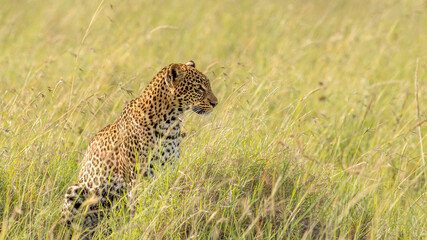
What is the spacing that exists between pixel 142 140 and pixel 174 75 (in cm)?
61

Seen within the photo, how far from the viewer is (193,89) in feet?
17.8

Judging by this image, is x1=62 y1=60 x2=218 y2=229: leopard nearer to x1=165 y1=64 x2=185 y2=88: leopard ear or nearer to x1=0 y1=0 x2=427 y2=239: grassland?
x1=165 y1=64 x2=185 y2=88: leopard ear

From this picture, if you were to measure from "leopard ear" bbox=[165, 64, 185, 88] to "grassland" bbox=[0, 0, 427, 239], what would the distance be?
1.47 feet

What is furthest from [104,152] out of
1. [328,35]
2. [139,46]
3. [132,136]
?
[328,35]

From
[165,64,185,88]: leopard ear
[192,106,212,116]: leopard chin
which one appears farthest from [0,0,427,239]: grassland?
[165,64,185,88]: leopard ear

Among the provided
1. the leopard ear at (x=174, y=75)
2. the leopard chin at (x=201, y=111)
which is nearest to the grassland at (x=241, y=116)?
the leopard chin at (x=201, y=111)

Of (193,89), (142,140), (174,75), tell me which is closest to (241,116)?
(193,89)

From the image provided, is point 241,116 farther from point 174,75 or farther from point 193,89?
point 174,75

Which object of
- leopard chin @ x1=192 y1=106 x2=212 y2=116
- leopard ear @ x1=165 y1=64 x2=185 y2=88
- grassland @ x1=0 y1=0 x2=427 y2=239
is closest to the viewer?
grassland @ x1=0 y1=0 x2=427 y2=239

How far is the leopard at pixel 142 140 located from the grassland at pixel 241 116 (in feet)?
0.66

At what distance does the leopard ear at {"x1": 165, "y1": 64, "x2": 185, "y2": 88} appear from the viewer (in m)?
5.28

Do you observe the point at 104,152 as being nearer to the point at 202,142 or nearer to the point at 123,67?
the point at 202,142

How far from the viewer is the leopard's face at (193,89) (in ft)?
17.5

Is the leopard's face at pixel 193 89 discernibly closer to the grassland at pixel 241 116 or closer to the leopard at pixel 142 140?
the leopard at pixel 142 140
